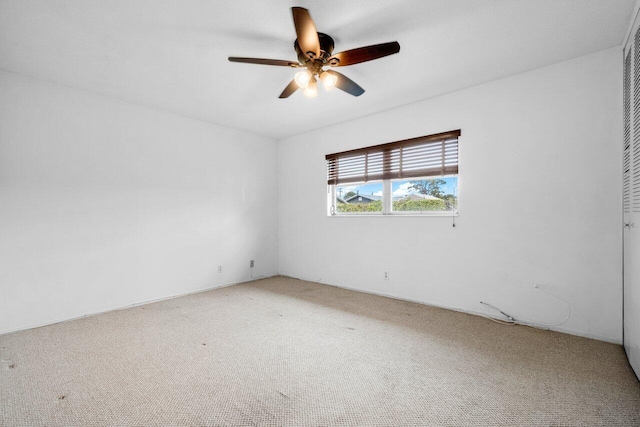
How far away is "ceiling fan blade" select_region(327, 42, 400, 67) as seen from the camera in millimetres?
1929

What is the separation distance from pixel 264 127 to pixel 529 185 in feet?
11.9

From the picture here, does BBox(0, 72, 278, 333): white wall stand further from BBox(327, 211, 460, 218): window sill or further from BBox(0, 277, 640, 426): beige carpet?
BBox(327, 211, 460, 218): window sill

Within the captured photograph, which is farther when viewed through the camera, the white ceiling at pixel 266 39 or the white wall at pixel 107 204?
the white wall at pixel 107 204

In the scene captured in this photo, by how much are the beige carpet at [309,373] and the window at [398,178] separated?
139 centimetres

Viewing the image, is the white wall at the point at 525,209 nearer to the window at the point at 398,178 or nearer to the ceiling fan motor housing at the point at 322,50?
the window at the point at 398,178

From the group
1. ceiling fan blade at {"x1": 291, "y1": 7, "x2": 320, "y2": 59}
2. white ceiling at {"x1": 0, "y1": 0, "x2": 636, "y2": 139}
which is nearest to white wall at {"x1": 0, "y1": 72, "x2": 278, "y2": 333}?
white ceiling at {"x1": 0, "y1": 0, "x2": 636, "y2": 139}

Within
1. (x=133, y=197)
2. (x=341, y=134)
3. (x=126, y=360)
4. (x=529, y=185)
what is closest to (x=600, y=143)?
(x=529, y=185)

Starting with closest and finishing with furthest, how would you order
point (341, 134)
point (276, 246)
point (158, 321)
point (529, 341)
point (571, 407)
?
1. point (571, 407)
2. point (529, 341)
3. point (158, 321)
4. point (341, 134)
5. point (276, 246)

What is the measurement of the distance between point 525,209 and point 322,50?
8.06 ft

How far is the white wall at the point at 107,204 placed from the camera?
109 inches

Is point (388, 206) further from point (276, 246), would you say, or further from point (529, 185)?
point (276, 246)

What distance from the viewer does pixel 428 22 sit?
6.78 feet

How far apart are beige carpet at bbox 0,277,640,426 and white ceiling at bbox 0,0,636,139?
253 cm

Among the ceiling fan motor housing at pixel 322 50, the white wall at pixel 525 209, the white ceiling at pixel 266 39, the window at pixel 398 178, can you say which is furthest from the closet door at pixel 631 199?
the ceiling fan motor housing at pixel 322 50
